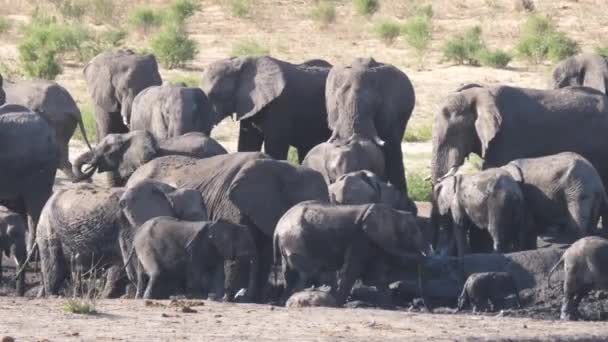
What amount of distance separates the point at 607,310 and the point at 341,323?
3.13 metres

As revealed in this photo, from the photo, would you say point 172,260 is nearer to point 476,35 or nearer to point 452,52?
point 452,52

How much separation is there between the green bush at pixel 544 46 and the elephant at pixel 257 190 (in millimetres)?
16981

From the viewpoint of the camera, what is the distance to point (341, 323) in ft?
41.3

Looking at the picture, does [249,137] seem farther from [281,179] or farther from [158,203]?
[158,203]

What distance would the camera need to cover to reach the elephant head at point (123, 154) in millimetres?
17172

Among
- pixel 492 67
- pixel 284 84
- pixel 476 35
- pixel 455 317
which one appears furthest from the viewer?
pixel 476 35

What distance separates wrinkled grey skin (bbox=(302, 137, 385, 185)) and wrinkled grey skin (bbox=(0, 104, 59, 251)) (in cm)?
235

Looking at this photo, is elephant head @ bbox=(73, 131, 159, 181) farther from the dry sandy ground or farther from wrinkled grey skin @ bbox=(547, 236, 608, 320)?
wrinkled grey skin @ bbox=(547, 236, 608, 320)

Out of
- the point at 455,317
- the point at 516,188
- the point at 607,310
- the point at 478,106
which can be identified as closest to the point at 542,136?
the point at 478,106

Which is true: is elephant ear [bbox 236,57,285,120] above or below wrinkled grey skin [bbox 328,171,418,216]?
below

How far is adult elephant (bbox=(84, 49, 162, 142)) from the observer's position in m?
21.1

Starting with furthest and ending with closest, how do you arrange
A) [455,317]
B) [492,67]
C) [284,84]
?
[492,67]
[284,84]
[455,317]

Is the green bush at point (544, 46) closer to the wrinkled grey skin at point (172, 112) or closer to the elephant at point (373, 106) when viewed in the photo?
the elephant at point (373, 106)

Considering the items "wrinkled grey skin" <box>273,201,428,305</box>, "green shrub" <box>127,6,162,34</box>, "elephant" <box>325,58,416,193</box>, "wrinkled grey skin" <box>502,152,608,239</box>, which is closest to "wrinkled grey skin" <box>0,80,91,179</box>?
"elephant" <box>325,58,416,193</box>
